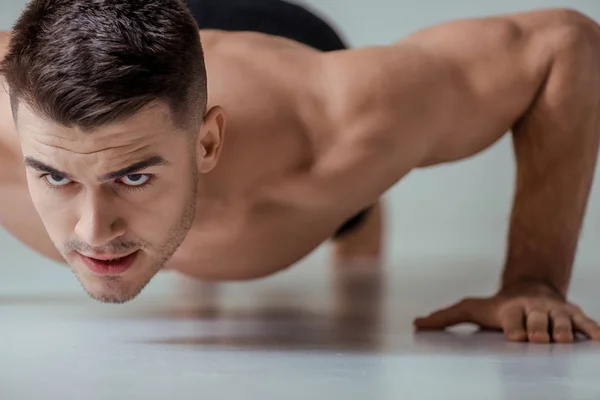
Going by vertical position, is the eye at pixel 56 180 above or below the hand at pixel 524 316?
above

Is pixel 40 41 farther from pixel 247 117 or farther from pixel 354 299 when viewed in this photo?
pixel 354 299

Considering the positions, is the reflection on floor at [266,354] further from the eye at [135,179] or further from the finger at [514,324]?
the eye at [135,179]

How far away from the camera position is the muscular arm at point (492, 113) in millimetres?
1319

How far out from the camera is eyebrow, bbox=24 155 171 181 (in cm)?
107

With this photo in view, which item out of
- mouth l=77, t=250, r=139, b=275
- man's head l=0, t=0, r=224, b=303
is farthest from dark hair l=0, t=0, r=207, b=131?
mouth l=77, t=250, r=139, b=275

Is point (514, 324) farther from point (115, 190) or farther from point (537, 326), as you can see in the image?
point (115, 190)

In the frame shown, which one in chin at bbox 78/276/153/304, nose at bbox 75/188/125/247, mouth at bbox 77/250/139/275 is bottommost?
chin at bbox 78/276/153/304

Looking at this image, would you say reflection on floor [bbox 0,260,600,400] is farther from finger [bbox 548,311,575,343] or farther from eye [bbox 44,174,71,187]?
eye [bbox 44,174,71,187]

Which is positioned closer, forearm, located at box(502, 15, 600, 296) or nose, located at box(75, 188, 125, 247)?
nose, located at box(75, 188, 125, 247)

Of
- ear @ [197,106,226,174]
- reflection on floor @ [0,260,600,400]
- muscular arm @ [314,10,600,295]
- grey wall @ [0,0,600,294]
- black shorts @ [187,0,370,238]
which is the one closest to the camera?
reflection on floor @ [0,260,600,400]

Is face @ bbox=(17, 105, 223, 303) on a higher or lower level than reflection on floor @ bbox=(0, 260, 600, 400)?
higher

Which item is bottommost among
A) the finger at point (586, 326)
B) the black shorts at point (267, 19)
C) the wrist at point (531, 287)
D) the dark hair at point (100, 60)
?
the finger at point (586, 326)

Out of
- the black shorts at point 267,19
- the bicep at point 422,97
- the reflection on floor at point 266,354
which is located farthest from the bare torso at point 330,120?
the black shorts at point 267,19

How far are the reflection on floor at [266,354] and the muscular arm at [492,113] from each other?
0.17 meters
